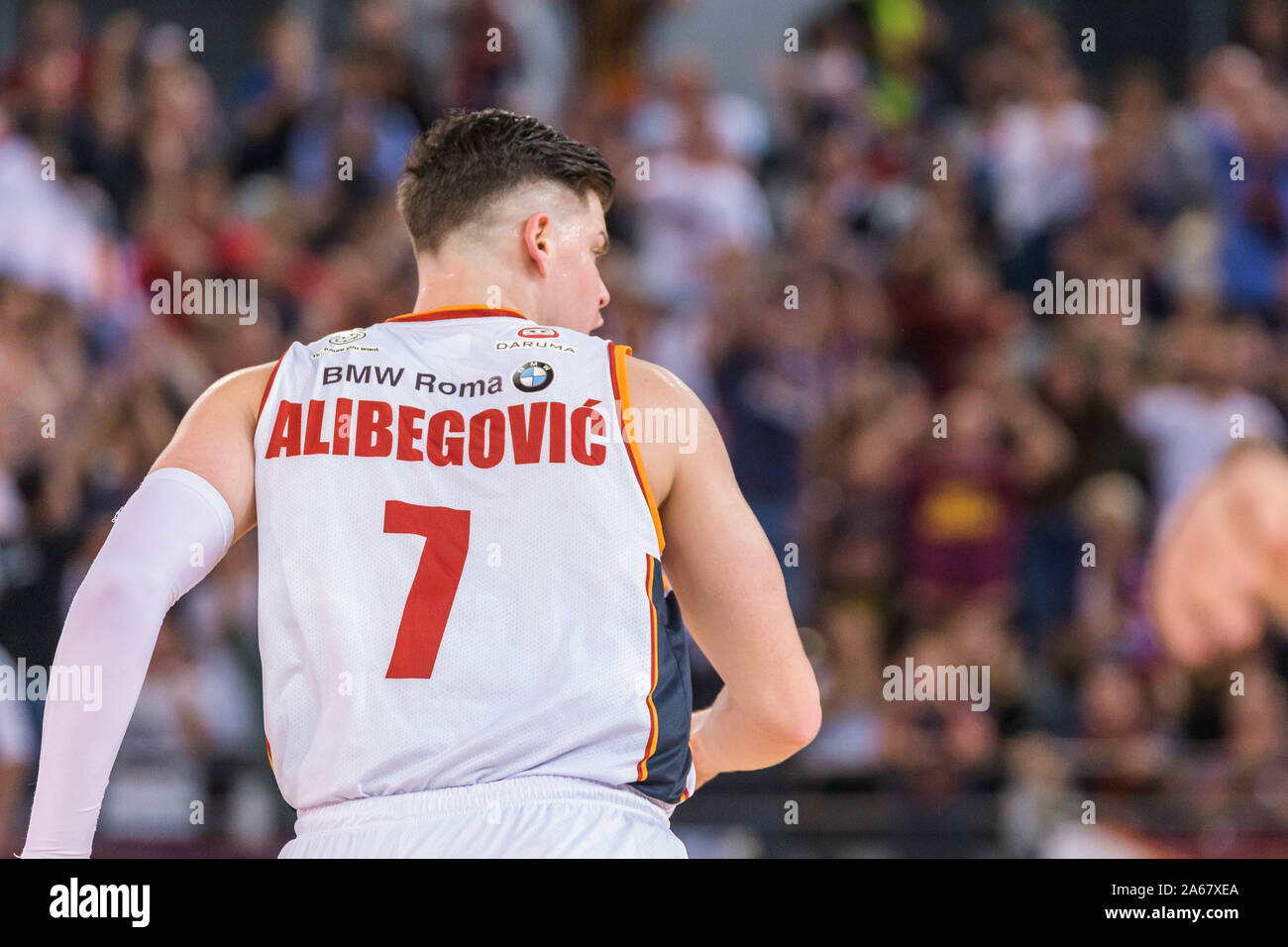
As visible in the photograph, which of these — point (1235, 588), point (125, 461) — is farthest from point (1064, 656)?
point (125, 461)

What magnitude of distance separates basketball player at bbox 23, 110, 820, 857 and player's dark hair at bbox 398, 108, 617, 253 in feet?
1.06

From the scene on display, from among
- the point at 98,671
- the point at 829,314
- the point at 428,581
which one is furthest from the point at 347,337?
the point at 829,314

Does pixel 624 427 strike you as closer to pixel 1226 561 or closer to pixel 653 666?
pixel 653 666

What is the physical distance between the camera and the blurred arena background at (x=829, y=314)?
689 cm

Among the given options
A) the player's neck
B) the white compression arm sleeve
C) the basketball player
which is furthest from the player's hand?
the white compression arm sleeve

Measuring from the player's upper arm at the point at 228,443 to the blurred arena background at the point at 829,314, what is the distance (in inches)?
169

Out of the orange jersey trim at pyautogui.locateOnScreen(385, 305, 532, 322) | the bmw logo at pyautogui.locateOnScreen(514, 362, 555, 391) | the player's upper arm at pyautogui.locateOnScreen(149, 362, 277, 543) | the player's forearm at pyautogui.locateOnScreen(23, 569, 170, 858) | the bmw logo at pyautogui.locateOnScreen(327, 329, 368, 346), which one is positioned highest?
the orange jersey trim at pyautogui.locateOnScreen(385, 305, 532, 322)

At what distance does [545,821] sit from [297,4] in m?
8.75

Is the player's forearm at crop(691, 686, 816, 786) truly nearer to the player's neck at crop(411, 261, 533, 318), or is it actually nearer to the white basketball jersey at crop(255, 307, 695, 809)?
the white basketball jersey at crop(255, 307, 695, 809)

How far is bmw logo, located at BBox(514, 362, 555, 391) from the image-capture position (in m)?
2.58

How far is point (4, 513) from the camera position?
7273mm

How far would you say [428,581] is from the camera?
2.42m

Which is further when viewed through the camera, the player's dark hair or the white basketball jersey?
the player's dark hair
